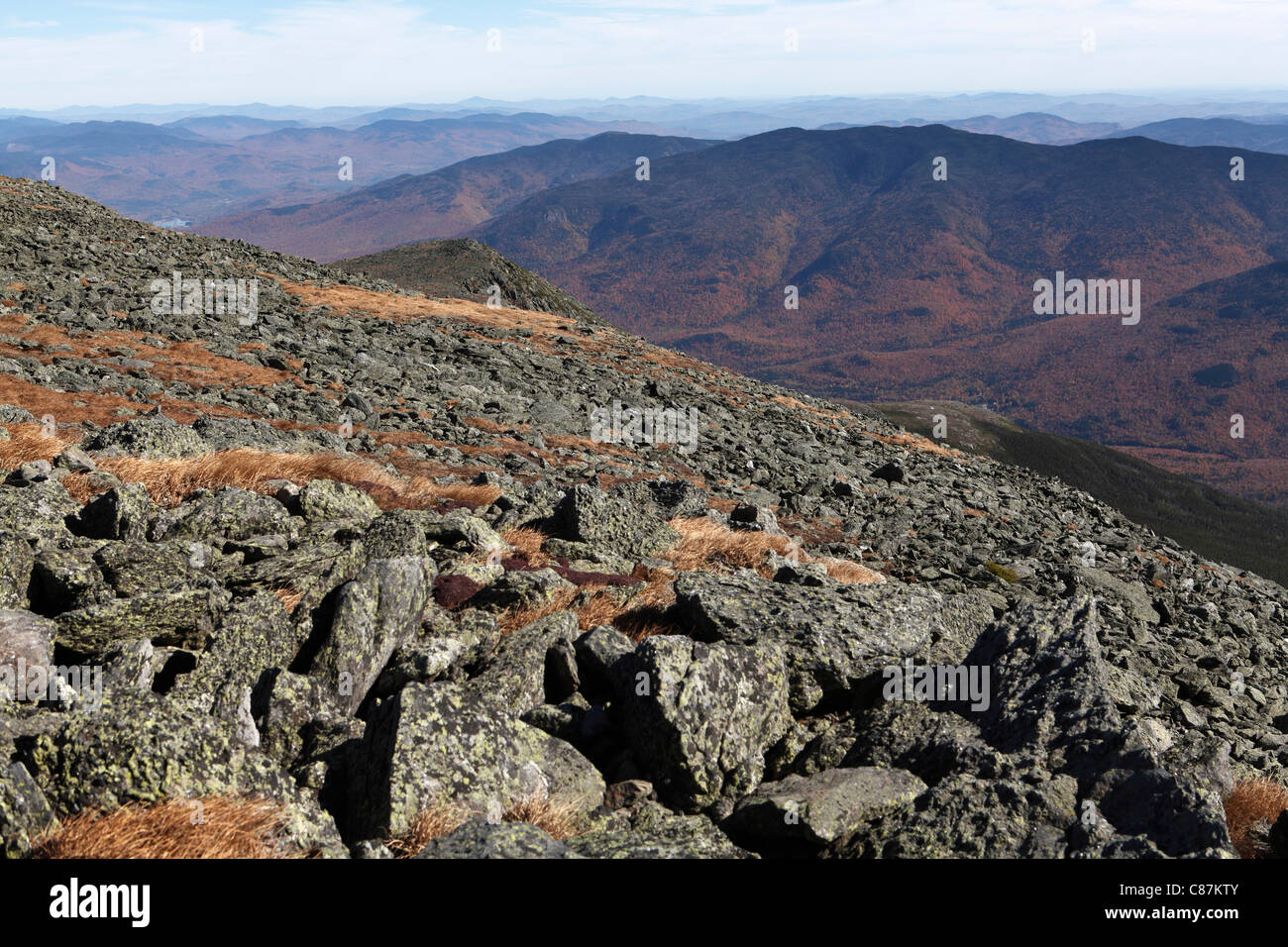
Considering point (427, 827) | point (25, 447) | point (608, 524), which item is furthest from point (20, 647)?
point (608, 524)

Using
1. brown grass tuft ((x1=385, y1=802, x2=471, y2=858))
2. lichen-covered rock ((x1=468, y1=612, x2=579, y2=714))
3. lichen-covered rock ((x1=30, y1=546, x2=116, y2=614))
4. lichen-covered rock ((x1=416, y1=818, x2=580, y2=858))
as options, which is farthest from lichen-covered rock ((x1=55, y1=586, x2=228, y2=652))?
lichen-covered rock ((x1=416, y1=818, x2=580, y2=858))

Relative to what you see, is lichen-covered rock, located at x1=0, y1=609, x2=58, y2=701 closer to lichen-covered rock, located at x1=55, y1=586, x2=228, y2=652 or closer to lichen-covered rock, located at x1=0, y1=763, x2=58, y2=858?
lichen-covered rock, located at x1=55, y1=586, x2=228, y2=652

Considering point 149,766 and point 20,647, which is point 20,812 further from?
point 20,647

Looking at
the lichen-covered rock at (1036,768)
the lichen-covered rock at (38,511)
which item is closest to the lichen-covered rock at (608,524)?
the lichen-covered rock at (1036,768)

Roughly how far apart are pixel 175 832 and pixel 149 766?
0.51m

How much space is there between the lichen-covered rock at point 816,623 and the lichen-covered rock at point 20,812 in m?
5.76

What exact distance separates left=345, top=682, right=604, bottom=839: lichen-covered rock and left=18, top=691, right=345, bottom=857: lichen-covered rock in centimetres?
35

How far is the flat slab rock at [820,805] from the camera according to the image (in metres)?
5.83

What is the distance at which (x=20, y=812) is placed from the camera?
15.1 ft

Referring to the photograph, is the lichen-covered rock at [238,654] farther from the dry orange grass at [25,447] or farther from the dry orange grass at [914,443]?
the dry orange grass at [914,443]
